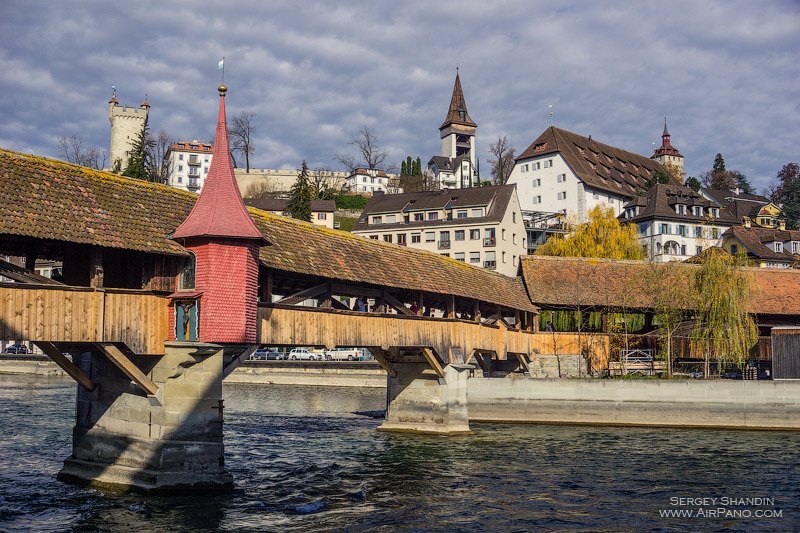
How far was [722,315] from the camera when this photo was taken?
35.2 metres

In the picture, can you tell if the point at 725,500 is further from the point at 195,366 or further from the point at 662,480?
the point at 195,366

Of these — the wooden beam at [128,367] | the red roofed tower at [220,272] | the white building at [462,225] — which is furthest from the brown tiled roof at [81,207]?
the white building at [462,225]

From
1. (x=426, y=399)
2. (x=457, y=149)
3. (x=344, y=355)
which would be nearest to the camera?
(x=426, y=399)

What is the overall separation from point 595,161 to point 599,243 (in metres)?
28.9

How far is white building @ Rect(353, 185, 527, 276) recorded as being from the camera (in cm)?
6512

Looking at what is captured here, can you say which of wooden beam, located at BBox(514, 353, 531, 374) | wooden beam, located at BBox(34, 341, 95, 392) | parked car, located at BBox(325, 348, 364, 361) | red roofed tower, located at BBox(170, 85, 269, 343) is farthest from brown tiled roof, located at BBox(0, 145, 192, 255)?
parked car, located at BBox(325, 348, 364, 361)

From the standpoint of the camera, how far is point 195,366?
16734 millimetres

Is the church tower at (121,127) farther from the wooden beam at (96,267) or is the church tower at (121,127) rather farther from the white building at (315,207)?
the wooden beam at (96,267)

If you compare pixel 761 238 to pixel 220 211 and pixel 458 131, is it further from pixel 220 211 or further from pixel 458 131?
pixel 220 211

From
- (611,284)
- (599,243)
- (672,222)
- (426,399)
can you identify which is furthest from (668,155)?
(426,399)

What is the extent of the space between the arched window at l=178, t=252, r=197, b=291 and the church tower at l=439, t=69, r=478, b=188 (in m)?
96.1

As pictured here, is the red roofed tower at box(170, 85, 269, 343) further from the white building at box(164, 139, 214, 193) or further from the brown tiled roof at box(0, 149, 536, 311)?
the white building at box(164, 139, 214, 193)

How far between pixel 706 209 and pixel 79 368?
6391 cm

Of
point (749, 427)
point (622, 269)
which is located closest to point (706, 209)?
point (622, 269)
